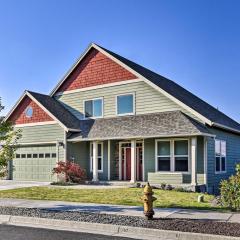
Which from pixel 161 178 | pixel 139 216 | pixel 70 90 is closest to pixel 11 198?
pixel 139 216

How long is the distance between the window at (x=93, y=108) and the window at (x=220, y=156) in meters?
7.78

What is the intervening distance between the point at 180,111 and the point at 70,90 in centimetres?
888

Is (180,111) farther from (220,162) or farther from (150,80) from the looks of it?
(220,162)

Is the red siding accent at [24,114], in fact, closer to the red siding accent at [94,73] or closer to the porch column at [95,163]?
the red siding accent at [94,73]

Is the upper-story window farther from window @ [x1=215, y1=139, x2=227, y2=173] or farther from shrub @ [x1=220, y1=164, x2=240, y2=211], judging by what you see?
shrub @ [x1=220, y1=164, x2=240, y2=211]

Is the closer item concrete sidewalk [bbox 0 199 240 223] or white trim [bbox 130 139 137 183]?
concrete sidewalk [bbox 0 199 240 223]

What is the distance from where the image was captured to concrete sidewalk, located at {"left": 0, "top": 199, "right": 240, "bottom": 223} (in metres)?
10.6

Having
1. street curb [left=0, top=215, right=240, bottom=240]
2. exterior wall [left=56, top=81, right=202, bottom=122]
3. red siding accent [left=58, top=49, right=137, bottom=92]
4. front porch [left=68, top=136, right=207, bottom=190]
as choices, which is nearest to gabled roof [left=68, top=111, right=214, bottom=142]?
exterior wall [left=56, top=81, right=202, bottom=122]

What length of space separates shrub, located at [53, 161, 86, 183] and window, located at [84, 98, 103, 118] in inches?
153

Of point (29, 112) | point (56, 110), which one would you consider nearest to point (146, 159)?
point (56, 110)

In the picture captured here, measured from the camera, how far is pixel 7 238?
8453mm

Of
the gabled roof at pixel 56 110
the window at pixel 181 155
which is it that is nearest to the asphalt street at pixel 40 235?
the window at pixel 181 155

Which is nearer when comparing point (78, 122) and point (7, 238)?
point (7, 238)

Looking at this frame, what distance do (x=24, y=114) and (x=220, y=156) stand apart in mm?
13695
